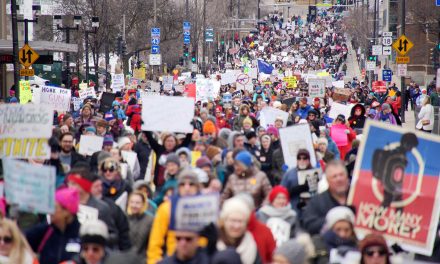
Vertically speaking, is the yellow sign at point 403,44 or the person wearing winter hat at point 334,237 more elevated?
the yellow sign at point 403,44

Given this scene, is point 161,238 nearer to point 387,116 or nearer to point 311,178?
point 311,178

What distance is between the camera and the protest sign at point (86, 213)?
35.3 feet

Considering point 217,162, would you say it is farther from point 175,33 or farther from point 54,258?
point 175,33

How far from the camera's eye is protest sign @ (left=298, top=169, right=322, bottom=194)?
13.3 meters

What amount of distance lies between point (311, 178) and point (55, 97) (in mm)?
15028

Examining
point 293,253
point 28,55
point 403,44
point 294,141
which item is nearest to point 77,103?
point 28,55

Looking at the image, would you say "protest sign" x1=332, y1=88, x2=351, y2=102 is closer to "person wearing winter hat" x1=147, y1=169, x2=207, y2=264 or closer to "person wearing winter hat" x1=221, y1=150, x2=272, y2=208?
"person wearing winter hat" x1=221, y1=150, x2=272, y2=208

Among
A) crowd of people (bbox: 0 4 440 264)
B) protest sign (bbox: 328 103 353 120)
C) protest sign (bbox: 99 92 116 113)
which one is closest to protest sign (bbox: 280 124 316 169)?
crowd of people (bbox: 0 4 440 264)

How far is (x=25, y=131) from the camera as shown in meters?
15.0

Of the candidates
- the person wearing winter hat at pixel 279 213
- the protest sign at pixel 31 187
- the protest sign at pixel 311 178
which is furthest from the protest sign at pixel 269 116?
the protest sign at pixel 31 187

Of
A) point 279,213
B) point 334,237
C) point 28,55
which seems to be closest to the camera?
point 334,237

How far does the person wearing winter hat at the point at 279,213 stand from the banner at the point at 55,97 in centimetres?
1692

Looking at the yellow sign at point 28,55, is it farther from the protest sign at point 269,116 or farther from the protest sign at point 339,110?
the protest sign at point 269,116

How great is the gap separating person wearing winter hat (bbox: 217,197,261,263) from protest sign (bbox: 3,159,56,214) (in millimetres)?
1561
